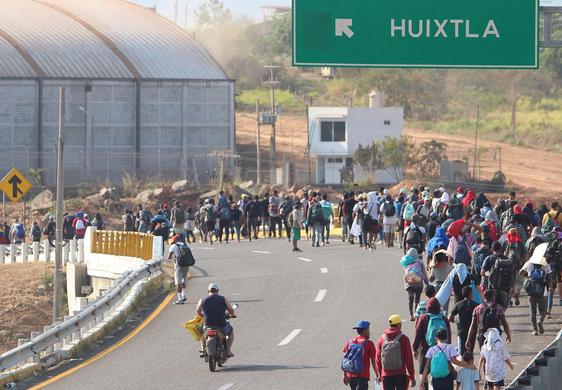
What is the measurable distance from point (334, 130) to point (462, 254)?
58884 millimetres

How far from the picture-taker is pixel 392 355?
1652 centimetres

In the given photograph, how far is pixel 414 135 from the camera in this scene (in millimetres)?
103062

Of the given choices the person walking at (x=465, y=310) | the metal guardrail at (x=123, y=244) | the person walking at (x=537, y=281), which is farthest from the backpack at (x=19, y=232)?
the person walking at (x=465, y=310)

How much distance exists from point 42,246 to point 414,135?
188 ft

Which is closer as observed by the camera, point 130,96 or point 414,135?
point 130,96

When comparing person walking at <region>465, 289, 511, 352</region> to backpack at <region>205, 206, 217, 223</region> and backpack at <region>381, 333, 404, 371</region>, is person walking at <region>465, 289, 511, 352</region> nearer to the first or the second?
backpack at <region>381, 333, 404, 371</region>

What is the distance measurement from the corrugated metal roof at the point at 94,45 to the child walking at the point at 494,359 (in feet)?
197

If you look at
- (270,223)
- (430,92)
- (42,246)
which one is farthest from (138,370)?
(430,92)

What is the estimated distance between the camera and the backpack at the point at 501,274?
22.8 metres

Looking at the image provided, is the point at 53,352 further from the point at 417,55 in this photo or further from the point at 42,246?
the point at 42,246

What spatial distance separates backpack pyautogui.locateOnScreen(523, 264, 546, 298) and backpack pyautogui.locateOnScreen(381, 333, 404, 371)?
706 centimetres

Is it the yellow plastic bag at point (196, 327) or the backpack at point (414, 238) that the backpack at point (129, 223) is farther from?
the yellow plastic bag at point (196, 327)

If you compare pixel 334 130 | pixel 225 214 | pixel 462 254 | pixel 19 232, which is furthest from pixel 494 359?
pixel 334 130

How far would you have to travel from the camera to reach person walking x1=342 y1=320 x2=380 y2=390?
16.8 m
